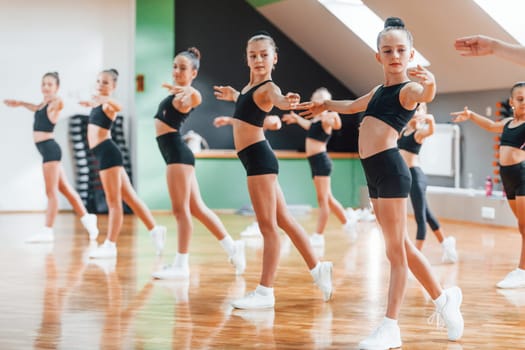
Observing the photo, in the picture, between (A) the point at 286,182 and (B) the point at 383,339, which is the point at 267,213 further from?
(A) the point at 286,182

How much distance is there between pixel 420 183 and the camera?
6281 millimetres

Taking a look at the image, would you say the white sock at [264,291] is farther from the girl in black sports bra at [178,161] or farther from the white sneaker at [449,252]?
the white sneaker at [449,252]

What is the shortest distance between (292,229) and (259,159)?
476 mm

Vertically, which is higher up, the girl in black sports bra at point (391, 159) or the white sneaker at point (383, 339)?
the girl in black sports bra at point (391, 159)

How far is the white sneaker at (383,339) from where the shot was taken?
12.1 ft

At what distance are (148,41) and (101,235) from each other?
330cm

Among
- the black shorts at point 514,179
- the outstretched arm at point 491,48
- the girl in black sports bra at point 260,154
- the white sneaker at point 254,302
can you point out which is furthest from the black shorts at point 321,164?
the outstretched arm at point 491,48

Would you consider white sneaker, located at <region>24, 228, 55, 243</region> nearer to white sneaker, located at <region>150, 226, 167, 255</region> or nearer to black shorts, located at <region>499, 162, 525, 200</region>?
white sneaker, located at <region>150, 226, 167, 255</region>

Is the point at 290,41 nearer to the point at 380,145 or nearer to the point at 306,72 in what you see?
the point at 306,72

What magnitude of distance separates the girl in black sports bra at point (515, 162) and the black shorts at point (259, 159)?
4.82 ft

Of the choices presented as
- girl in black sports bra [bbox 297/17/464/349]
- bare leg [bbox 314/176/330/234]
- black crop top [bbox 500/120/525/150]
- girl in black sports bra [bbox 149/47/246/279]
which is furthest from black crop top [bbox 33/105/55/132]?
girl in black sports bra [bbox 297/17/464/349]

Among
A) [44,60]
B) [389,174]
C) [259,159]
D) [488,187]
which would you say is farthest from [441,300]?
[44,60]

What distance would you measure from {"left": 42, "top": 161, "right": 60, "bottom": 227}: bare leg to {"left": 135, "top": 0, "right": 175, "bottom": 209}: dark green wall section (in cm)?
299

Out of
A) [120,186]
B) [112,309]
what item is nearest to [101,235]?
[120,186]
